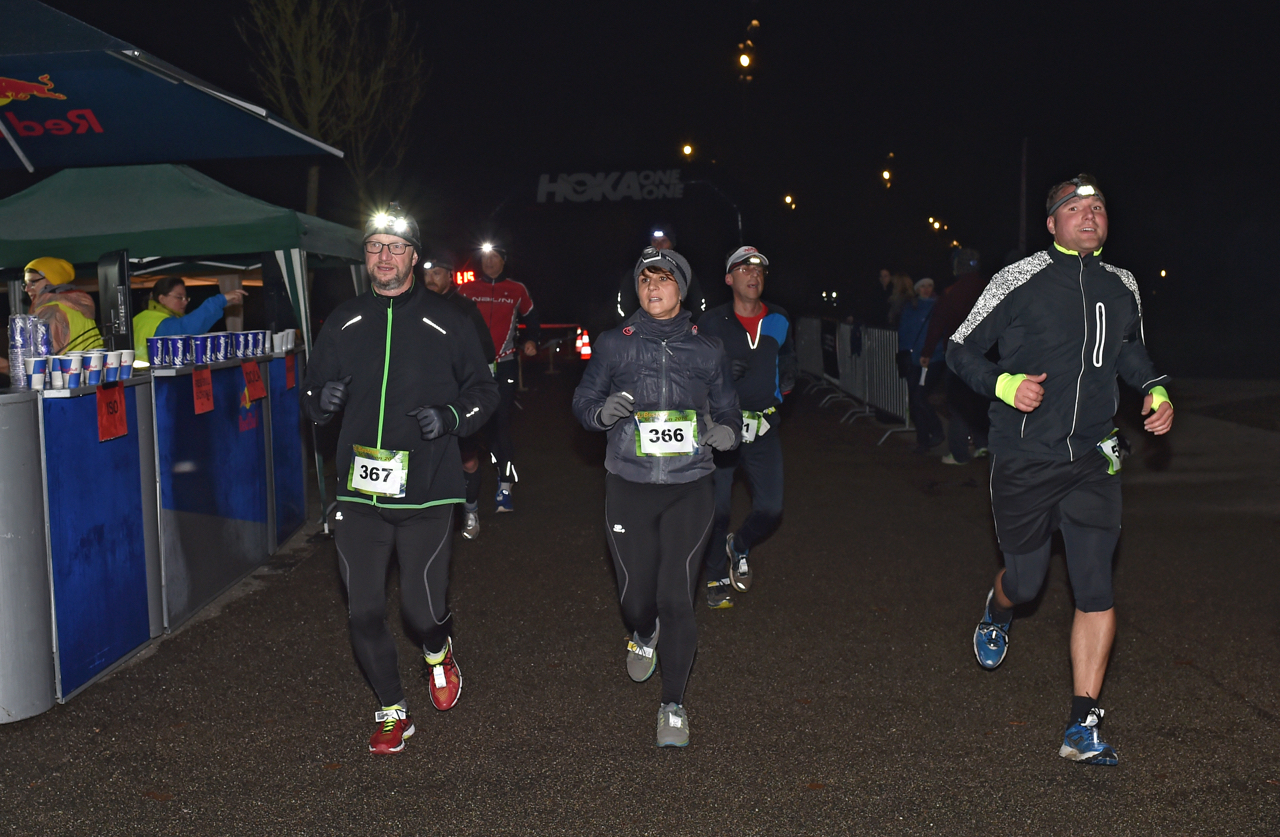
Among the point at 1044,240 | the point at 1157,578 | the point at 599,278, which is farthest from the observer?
the point at 1044,240

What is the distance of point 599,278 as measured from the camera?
925 inches

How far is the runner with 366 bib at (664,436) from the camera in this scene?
4.88m

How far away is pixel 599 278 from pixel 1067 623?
1772 cm

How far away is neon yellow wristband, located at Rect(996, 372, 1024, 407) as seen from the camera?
4629 mm

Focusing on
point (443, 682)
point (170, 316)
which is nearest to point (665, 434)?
point (443, 682)

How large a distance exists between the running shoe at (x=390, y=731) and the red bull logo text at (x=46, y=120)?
16.9ft

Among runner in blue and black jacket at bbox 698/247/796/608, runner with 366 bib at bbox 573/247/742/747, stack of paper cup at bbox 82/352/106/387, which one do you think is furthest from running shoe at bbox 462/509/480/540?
runner with 366 bib at bbox 573/247/742/747

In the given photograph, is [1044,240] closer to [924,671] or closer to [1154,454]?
[1154,454]

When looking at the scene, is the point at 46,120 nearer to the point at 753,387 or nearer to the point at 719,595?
the point at 753,387

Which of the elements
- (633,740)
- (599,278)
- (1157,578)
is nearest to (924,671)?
(633,740)

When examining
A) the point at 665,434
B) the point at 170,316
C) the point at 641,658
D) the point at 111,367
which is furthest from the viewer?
the point at 170,316

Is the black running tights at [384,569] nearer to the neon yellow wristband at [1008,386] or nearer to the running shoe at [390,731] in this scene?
the running shoe at [390,731]

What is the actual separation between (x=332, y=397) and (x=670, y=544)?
148 cm

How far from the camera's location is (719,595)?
23.1 ft
